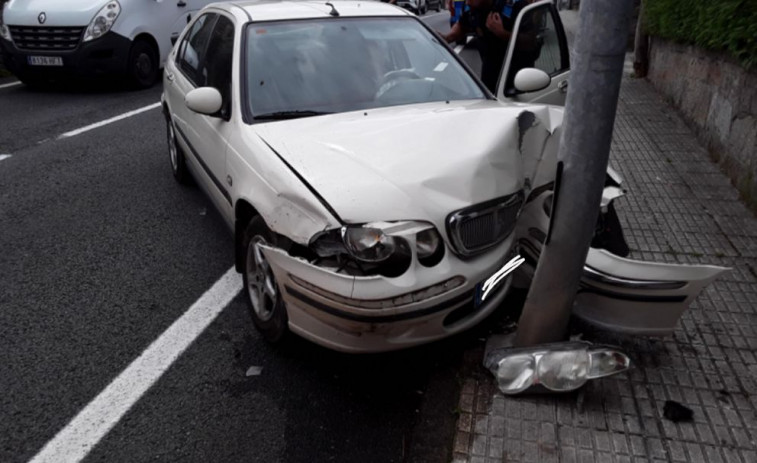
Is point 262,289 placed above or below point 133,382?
above

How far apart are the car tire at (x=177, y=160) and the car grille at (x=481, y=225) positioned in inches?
132

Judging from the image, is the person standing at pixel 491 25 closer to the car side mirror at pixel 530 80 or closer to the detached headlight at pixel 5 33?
the car side mirror at pixel 530 80

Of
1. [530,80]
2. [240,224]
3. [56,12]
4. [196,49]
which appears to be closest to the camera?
[240,224]

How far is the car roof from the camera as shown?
445 centimetres

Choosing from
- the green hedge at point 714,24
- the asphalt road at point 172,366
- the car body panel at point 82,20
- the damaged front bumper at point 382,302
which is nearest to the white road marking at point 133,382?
the asphalt road at point 172,366

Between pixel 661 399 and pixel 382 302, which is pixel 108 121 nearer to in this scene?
pixel 382 302

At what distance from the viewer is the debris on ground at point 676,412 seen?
113 inches

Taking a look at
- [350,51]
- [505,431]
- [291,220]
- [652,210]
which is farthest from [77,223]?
[652,210]

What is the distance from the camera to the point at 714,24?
6.31m

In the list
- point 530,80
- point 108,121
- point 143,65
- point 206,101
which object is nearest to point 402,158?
point 206,101

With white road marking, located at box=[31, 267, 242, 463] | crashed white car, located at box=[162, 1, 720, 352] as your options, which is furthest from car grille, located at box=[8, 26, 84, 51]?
white road marking, located at box=[31, 267, 242, 463]

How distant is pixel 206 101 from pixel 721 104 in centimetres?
481

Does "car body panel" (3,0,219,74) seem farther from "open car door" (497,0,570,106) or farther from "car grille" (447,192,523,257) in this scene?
"car grille" (447,192,523,257)

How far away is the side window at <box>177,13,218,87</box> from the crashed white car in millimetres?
366
